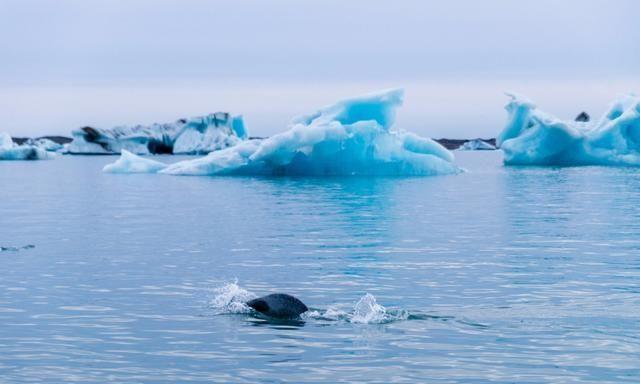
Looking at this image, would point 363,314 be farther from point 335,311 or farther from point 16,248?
point 16,248

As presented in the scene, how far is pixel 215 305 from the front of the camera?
413 inches

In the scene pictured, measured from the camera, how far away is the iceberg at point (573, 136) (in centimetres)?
4668

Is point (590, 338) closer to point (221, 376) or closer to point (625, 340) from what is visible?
point (625, 340)

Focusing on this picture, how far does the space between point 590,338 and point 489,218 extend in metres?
13.7

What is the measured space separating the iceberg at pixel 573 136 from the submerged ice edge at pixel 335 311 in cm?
3723

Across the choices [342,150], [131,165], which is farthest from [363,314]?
[131,165]

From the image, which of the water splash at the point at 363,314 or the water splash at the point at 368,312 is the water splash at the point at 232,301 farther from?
the water splash at the point at 368,312

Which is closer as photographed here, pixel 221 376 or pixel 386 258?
pixel 221 376

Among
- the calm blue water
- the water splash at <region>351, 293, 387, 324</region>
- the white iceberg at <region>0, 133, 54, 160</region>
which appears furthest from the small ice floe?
the white iceberg at <region>0, 133, 54, 160</region>

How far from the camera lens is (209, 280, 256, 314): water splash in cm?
1023

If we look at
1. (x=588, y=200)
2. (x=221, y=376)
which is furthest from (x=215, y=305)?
(x=588, y=200)

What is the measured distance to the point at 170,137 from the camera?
79.6 metres

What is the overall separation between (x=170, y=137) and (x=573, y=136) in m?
39.3

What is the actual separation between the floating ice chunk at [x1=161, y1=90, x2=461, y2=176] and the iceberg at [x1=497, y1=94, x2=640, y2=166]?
7.36 meters
